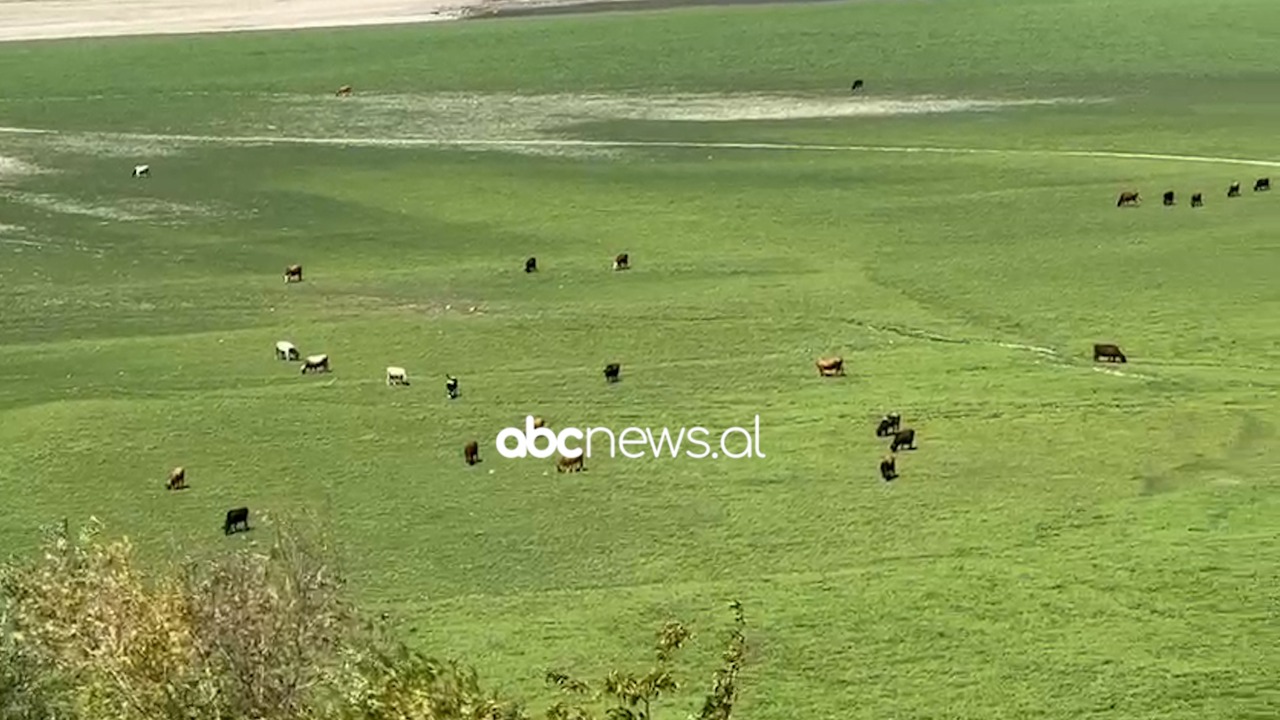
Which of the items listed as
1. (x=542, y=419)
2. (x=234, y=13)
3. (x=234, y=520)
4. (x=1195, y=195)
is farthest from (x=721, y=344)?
(x=234, y=13)

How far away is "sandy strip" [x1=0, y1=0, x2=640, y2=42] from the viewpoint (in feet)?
306

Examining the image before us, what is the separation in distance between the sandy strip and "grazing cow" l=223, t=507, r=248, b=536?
6020 cm

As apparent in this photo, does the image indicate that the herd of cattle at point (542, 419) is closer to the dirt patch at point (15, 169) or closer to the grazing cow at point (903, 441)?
the grazing cow at point (903, 441)

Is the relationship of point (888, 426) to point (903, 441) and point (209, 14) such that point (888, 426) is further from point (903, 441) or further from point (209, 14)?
point (209, 14)

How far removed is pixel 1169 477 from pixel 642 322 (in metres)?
15.0

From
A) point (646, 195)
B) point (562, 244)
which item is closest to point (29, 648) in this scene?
point (562, 244)

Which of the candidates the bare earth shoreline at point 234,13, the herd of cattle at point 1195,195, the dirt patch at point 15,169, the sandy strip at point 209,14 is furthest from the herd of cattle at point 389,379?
the sandy strip at point 209,14

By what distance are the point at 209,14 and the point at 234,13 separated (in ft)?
4.03

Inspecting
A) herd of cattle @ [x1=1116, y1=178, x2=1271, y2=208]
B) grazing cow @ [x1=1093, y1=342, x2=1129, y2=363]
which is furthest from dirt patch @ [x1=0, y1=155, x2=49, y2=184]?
grazing cow @ [x1=1093, y1=342, x2=1129, y2=363]

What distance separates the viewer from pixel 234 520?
3447cm

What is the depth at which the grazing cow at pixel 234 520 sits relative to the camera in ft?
113

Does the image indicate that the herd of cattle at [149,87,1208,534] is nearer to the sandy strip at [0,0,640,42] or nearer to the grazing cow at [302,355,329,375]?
the grazing cow at [302,355,329,375]

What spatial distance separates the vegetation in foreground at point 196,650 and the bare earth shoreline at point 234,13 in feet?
238

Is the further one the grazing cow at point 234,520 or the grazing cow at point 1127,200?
the grazing cow at point 1127,200
